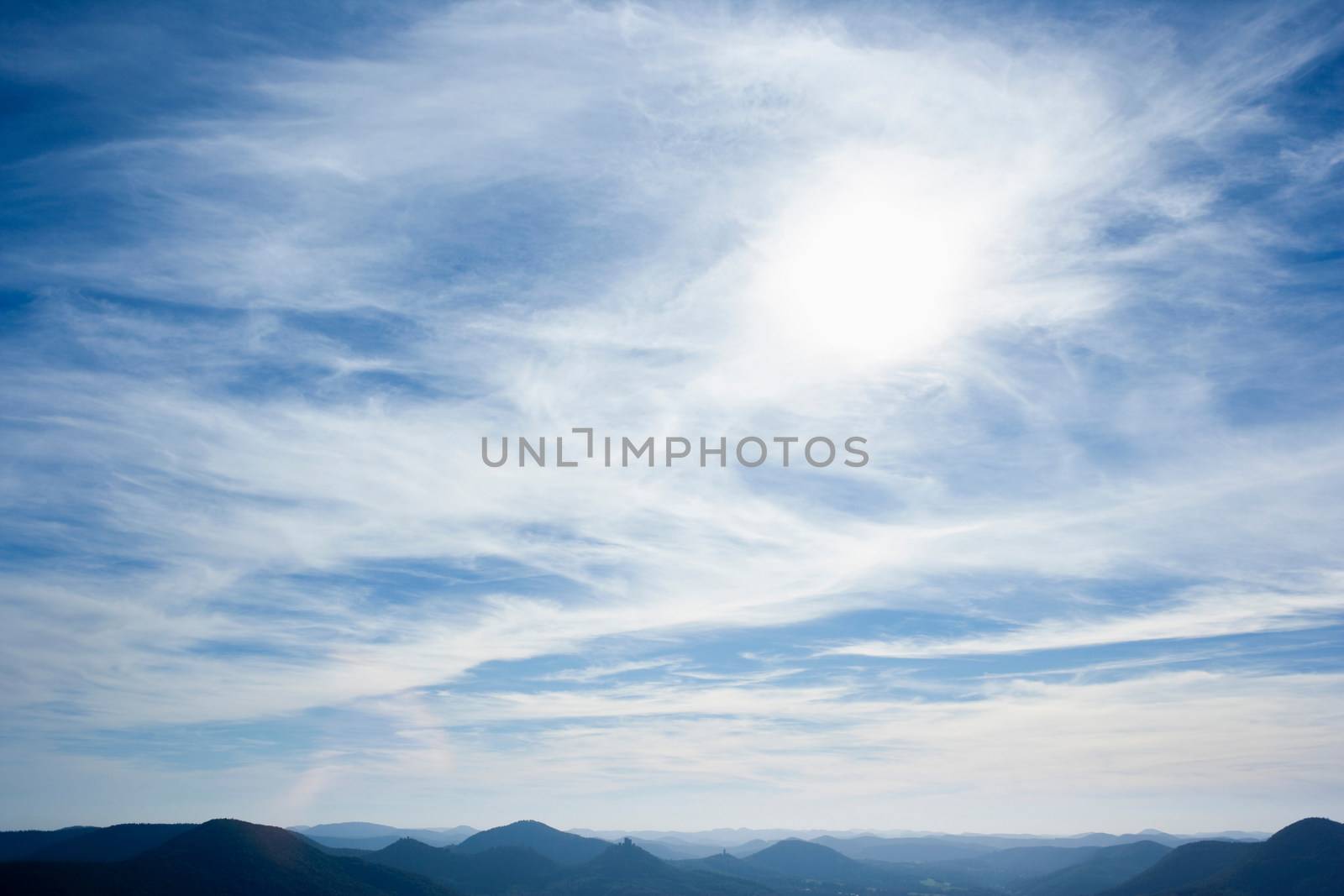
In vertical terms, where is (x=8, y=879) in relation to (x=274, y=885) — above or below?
above

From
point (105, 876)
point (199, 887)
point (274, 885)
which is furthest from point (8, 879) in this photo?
point (274, 885)

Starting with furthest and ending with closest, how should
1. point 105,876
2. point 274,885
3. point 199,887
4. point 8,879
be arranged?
point 274,885, point 199,887, point 105,876, point 8,879

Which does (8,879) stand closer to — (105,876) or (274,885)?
(105,876)

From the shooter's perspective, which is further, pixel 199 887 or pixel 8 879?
pixel 199 887

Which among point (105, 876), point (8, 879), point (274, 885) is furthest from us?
point (274, 885)

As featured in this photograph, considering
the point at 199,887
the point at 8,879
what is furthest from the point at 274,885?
the point at 8,879

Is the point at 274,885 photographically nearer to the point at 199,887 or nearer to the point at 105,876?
the point at 199,887

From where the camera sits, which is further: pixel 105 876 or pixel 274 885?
pixel 274 885

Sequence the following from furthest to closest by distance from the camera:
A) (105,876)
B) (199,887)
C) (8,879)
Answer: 1. (199,887)
2. (105,876)
3. (8,879)

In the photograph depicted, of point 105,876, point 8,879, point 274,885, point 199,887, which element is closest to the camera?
point 8,879
